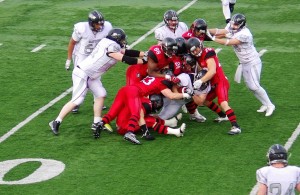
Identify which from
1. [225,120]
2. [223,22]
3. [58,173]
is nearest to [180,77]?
[225,120]

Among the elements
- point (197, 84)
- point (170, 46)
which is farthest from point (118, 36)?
point (197, 84)

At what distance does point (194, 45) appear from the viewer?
11930 mm

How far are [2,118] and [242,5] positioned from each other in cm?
856

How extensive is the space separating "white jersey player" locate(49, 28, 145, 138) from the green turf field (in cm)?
30

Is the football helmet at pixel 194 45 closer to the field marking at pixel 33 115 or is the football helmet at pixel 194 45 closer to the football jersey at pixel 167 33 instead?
the football jersey at pixel 167 33

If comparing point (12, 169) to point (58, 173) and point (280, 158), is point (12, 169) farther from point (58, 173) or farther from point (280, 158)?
point (280, 158)

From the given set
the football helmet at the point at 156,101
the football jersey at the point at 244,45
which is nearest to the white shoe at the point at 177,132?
the football helmet at the point at 156,101

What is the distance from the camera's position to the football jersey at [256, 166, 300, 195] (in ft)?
26.2

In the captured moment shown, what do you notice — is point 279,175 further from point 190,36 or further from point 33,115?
point 33,115

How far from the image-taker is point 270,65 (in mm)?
15484

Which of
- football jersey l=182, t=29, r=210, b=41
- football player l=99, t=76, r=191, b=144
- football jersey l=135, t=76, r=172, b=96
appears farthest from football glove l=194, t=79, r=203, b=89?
football jersey l=182, t=29, r=210, b=41

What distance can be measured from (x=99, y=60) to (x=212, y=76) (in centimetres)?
153

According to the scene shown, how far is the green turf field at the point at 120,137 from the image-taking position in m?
10.4

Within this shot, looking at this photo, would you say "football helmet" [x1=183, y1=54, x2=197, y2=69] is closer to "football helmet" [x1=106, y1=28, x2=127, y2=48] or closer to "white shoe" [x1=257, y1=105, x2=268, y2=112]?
"football helmet" [x1=106, y1=28, x2=127, y2=48]
